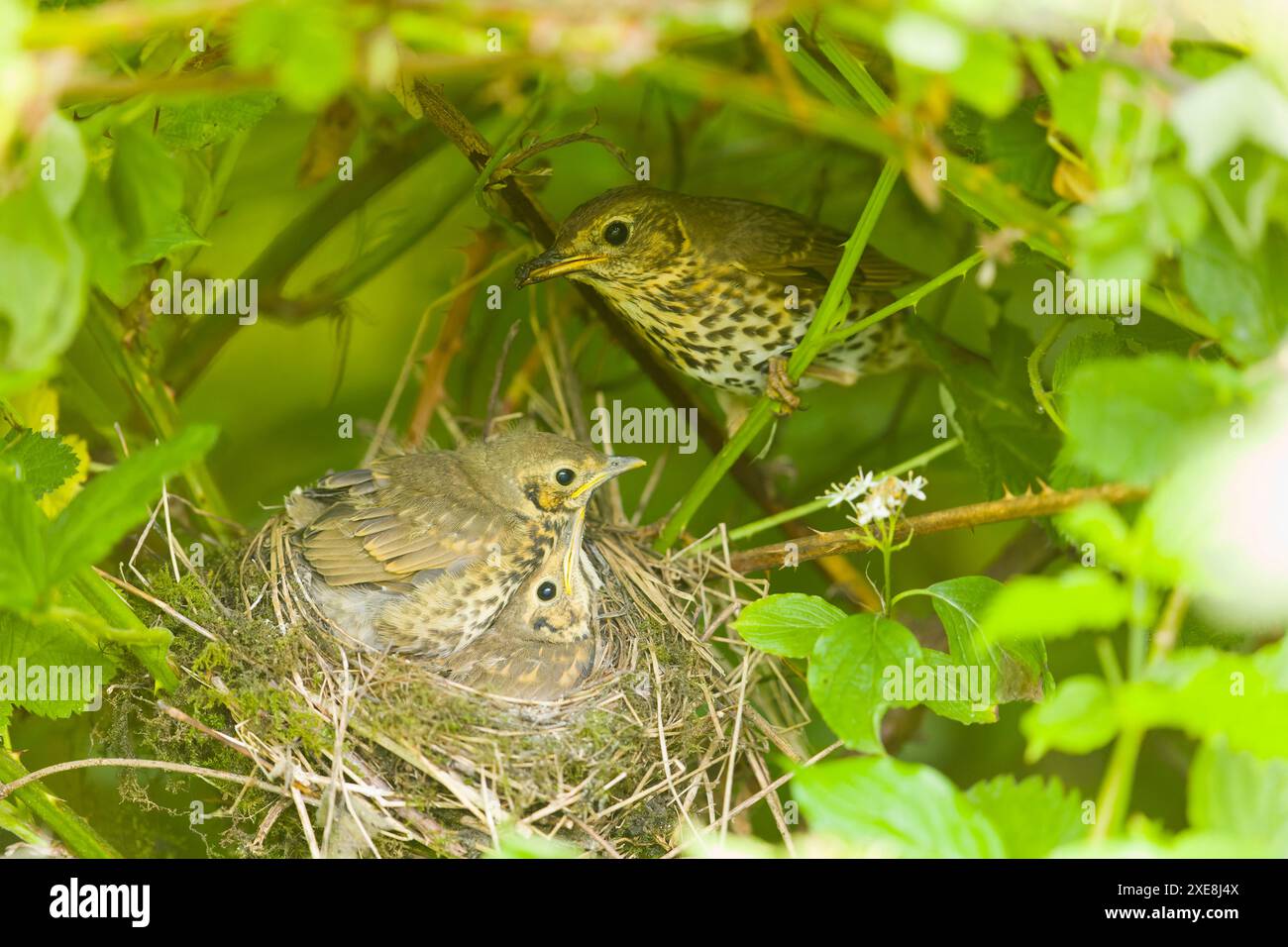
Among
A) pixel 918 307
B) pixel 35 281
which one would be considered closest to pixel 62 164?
pixel 35 281

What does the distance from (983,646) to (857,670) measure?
31cm

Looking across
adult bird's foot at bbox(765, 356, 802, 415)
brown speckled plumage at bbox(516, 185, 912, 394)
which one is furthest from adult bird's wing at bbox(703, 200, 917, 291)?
adult bird's foot at bbox(765, 356, 802, 415)

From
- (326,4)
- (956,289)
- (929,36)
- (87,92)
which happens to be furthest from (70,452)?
(956,289)

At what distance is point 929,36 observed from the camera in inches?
41.9

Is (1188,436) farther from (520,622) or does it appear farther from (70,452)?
(520,622)

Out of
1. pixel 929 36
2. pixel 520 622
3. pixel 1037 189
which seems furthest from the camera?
pixel 520 622

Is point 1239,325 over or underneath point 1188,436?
over

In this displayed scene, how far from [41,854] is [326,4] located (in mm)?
1542

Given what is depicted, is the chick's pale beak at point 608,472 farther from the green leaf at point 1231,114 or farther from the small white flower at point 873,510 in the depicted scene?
the green leaf at point 1231,114

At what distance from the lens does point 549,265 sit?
2.87 m

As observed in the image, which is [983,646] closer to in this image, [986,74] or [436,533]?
[986,74]

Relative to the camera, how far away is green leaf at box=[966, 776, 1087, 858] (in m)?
1.37

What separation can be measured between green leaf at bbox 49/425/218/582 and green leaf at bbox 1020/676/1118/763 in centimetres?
88

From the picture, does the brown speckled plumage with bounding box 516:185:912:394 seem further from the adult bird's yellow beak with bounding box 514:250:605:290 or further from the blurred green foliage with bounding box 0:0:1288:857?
the blurred green foliage with bounding box 0:0:1288:857
